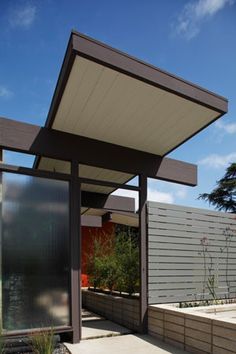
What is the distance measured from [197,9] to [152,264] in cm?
429

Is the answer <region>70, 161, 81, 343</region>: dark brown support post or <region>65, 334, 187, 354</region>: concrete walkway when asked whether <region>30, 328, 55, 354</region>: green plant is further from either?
<region>70, 161, 81, 343</region>: dark brown support post

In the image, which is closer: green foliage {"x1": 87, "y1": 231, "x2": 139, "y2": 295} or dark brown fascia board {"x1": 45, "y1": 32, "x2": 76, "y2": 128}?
dark brown fascia board {"x1": 45, "y1": 32, "x2": 76, "y2": 128}

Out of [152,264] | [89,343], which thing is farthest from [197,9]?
[89,343]

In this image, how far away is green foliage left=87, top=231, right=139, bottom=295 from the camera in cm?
691

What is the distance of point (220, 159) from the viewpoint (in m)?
21.8

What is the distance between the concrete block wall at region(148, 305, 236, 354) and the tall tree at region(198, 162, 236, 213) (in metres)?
15.4

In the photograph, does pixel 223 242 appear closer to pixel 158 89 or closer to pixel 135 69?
pixel 158 89

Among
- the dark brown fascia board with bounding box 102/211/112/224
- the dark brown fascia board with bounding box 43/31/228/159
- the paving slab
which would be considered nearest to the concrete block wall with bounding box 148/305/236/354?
the paving slab

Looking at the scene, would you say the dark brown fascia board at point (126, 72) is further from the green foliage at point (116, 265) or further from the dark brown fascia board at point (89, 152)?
the green foliage at point (116, 265)

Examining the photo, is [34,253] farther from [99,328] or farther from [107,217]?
[107,217]

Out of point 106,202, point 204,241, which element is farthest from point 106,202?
point 204,241

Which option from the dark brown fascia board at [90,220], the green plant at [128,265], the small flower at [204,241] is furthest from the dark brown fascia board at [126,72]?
the dark brown fascia board at [90,220]

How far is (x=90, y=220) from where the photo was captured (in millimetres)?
11352

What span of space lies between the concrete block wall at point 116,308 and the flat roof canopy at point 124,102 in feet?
9.51
